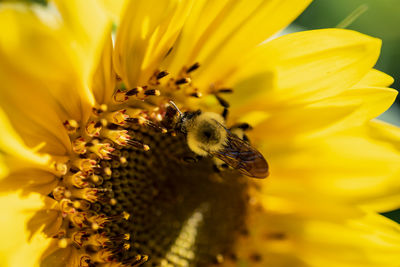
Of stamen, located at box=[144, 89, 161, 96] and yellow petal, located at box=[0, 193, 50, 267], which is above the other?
stamen, located at box=[144, 89, 161, 96]

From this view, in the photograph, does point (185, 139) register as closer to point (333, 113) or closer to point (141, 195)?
point (141, 195)

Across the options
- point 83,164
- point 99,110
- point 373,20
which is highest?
point 373,20

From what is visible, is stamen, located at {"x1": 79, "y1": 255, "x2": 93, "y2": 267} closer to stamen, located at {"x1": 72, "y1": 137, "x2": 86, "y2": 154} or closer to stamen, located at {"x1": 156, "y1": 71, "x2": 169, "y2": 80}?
stamen, located at {"x1": 72, "y1": 137, "x2": 86, "y2": 154}

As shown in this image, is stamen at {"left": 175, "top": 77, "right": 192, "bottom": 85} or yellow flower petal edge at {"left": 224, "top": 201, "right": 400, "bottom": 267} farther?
yellow flower petal edge at {"left": 224, "top": 201, "right": 400, "bottom": 267}

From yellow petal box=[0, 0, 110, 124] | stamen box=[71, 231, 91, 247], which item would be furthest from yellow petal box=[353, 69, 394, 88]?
stamen box=[71, 231, 91, 247]

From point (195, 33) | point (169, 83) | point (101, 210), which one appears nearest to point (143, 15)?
point (195, 33)

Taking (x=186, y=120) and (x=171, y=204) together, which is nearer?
(x=186, y=120)

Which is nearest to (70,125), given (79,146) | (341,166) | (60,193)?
(79,146)

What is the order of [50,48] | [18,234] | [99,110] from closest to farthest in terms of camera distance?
1. [50,48]
2. [18,234]
3. [99,110]

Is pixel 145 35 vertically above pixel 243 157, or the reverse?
pixel 145 35
